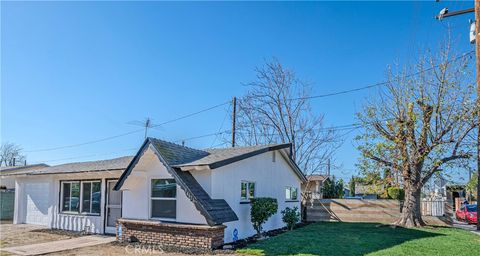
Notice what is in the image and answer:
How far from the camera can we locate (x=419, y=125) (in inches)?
595

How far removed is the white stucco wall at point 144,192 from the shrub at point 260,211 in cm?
259

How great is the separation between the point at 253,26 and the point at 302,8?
8.34ft

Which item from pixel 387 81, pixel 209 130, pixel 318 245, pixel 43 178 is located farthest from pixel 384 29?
pixel 43 178

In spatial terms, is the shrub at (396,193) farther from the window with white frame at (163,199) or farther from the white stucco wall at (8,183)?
the white stucco wall at (8,183)

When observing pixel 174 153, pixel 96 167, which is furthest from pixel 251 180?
pixel 96 167

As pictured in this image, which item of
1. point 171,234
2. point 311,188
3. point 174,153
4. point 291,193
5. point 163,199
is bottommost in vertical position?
point 311,188

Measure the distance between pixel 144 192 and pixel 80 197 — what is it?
5153 mm

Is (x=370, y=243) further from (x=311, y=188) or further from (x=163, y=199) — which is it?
(x=311, y=188)

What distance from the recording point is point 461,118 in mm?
14352

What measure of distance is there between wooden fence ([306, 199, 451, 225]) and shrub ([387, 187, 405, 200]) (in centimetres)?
278

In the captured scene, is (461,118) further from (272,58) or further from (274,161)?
(272,58)

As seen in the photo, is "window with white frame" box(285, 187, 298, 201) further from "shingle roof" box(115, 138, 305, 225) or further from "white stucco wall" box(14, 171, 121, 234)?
"white stucco wall" box(14, 171, 121, 234)

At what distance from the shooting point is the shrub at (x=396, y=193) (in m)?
20.4

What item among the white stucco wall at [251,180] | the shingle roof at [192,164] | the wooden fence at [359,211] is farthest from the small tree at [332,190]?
the shingle roof at [192,164]
